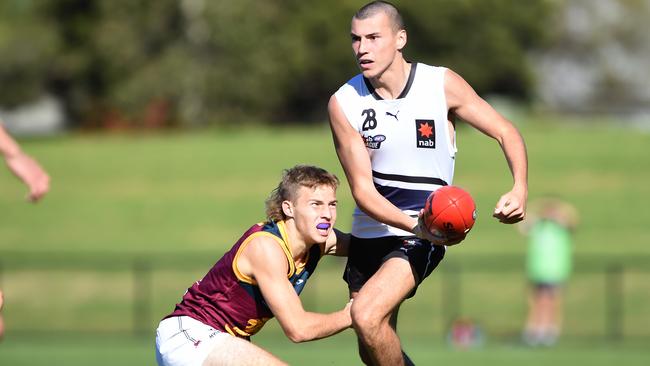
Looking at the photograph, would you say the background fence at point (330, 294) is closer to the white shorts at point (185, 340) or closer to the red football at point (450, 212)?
the white shorts at point (185, 340)

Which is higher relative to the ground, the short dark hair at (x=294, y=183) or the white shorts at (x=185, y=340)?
the short dark hair at (x=294, y=183)

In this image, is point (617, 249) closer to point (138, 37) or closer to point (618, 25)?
point (138, 37)

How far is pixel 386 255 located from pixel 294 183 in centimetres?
100

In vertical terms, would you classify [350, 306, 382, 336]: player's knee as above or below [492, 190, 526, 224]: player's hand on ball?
below

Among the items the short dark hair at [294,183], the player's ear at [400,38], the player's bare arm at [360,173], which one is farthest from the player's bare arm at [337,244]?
the player's ear at [400,38]

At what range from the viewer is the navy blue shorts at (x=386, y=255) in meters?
7.48

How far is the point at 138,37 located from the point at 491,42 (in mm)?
21761

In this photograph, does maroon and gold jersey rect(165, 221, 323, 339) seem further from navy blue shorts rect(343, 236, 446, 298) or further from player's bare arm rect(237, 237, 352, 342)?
navy blue shorts rect(343, 236, 446, 298)

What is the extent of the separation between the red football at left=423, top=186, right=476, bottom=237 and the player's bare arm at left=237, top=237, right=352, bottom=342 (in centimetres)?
88

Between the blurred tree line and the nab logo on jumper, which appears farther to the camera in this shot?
the blurred tree line

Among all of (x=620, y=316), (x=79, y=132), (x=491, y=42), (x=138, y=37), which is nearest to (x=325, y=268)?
(x=620, y=316)

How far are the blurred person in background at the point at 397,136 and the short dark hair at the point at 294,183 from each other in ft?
1.22

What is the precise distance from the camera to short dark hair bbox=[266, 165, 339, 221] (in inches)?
277

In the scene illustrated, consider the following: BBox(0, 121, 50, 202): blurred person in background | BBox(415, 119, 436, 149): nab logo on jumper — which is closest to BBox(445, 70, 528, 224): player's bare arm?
BBox(415, 119, 436, 149): nab logo on jumper
